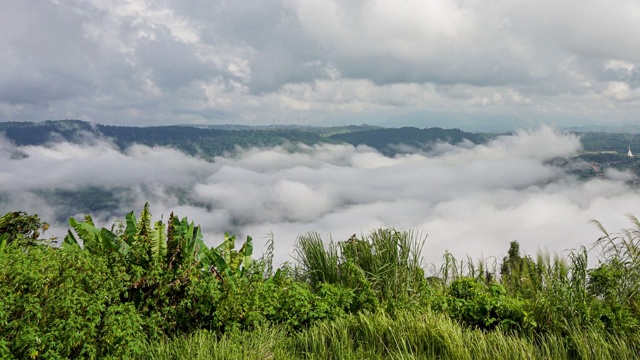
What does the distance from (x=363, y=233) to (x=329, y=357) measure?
320 centimetres

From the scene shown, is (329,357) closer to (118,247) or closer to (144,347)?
(144,347)

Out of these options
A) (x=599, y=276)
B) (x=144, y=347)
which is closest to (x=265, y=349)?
(x=144, y=347)

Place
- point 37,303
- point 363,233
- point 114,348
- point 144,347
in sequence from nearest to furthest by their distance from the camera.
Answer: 1. point 37,303
2. point 114,348
3. point 144,347
4. point 363,233

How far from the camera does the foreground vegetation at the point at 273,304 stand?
4492 millimetres

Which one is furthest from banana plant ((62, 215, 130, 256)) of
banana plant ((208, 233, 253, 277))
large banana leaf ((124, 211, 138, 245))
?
banana plant ((208, 233, 253, 277))

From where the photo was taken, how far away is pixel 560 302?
5.79m

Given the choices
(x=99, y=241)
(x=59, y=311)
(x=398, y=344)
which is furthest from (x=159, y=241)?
(x=398, y=344)

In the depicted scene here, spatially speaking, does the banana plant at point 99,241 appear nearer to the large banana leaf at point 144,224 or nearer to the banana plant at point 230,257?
the large banana leaf at point 144,224

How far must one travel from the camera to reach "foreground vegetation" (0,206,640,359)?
449 centimetres

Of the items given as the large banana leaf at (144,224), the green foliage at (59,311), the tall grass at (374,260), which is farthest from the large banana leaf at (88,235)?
the tall grass at (374,260)

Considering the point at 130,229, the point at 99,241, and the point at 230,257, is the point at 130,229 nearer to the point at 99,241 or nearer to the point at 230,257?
the point at 99,241

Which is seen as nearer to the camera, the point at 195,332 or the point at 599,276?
the point at 195,332

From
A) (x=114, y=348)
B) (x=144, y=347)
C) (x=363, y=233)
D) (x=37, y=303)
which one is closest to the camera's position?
(x=37, y=303)

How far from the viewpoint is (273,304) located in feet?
20.4
